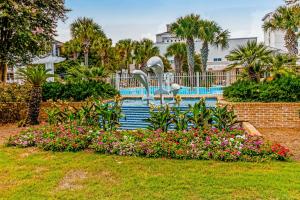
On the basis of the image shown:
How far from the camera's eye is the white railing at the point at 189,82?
65.2 feet

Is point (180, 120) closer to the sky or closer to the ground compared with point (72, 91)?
closer to the ground

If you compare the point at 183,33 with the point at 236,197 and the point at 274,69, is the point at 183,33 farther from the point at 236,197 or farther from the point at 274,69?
the point at 236,197

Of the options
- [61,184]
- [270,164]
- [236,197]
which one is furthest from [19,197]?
[270,164]

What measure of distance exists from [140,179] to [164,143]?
1.92 metres

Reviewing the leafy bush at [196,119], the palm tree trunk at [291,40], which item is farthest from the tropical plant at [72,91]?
the palm tree trunk at [291,40]

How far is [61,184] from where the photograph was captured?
5.22 metres

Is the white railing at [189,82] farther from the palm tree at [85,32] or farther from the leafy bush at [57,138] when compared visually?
the palm tree at [85,32]

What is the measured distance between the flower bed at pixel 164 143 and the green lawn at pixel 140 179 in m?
0.34

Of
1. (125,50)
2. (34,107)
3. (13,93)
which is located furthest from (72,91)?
(125,50)

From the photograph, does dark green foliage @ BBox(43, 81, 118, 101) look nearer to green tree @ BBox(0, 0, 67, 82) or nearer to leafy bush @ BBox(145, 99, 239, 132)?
green tree @ BBox(0, 0, 67, 82)

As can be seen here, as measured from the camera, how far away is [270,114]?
11.3m

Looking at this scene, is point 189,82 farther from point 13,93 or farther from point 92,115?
point 92,115

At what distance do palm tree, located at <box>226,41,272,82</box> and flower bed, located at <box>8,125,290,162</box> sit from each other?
5.85m

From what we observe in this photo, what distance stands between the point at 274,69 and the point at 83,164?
10.00m
